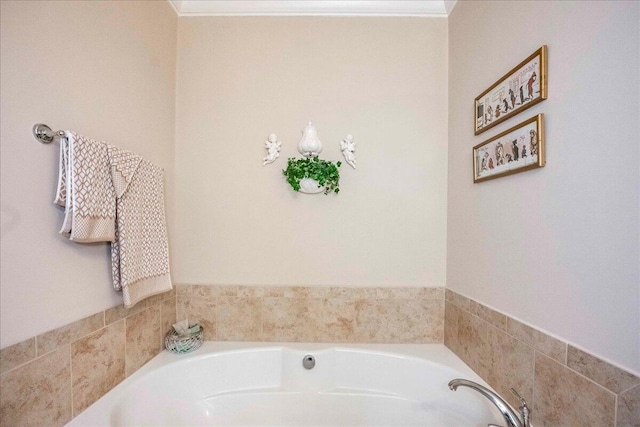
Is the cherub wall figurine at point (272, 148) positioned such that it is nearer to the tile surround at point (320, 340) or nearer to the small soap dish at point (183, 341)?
→ the tile surround at point (320, 340)

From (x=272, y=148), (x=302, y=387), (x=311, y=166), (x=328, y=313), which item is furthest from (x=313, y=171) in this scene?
(x=302, y=387)

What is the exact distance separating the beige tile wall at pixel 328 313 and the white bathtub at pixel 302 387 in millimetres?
71

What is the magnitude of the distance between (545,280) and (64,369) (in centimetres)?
177

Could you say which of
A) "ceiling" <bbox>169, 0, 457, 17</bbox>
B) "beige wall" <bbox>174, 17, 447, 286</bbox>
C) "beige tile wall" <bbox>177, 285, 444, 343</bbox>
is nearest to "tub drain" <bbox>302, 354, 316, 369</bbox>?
"beige tile wall" <bbox>177, 285, 444, 343</bbox>

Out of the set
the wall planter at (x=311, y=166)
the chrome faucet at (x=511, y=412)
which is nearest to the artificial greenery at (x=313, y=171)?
the wall planter at (x=311, y=166)

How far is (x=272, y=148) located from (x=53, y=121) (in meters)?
1.01

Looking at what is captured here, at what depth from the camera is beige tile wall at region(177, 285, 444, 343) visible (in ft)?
5.86

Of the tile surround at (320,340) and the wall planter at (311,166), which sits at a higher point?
the wall planter at (311,166)

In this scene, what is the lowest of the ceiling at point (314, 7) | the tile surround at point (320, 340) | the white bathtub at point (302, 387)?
the white bathtub at point (302, 387)

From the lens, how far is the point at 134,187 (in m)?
1.31

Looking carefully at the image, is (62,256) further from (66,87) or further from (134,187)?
(66,87)

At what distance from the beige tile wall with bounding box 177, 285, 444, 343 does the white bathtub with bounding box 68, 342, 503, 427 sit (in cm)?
7

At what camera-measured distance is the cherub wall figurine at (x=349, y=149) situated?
178 cm

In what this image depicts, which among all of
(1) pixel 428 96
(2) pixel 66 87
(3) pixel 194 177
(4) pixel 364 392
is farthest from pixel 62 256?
(1) pixel 428 96
